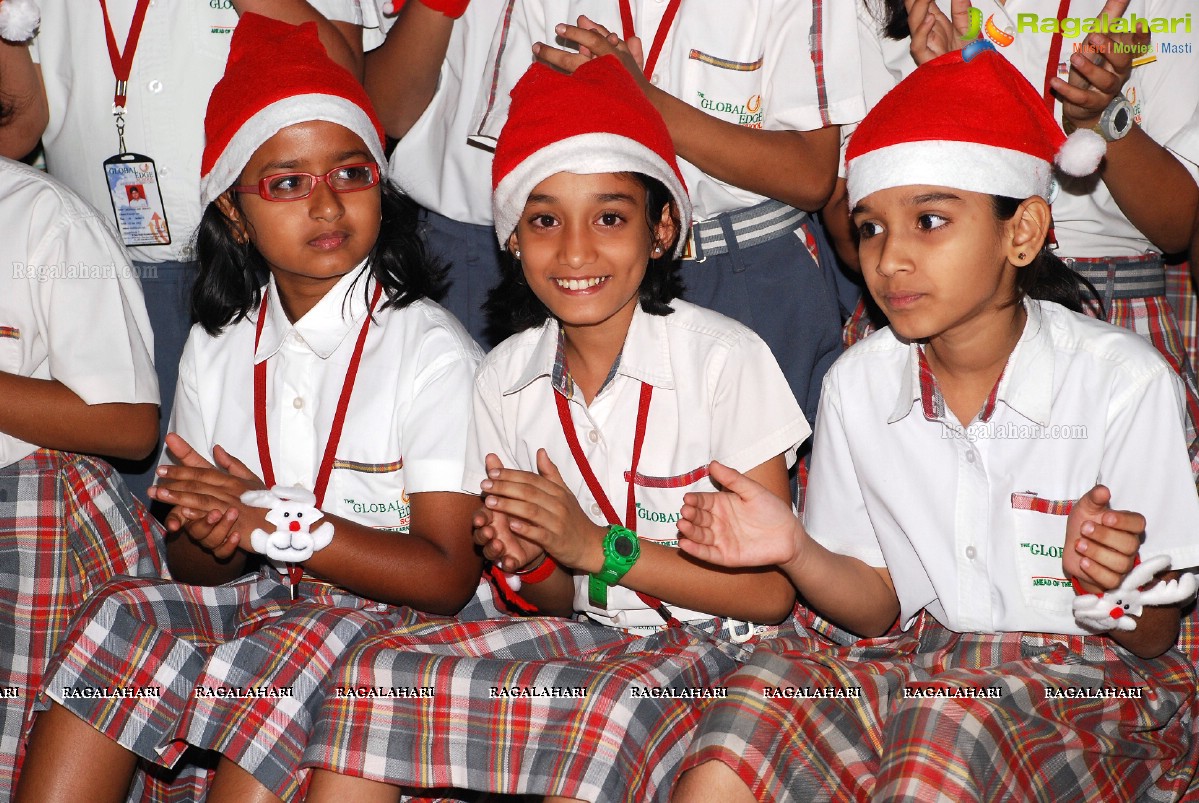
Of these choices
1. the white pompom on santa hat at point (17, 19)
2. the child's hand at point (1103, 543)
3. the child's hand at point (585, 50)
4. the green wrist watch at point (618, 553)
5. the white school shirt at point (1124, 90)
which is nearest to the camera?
the child's hand at point (1103, 543)

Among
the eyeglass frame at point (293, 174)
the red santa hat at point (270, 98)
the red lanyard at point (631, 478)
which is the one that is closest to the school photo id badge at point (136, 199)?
the red santa hat at point (270, 98)

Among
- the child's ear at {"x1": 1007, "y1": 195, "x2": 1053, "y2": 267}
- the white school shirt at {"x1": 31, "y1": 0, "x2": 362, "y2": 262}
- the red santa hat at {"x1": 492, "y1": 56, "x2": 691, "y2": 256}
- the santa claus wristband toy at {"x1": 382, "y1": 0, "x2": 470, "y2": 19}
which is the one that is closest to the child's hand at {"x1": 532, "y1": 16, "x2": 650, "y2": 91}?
the red santa hat at {"x1": 492, "y1": 56, "x2": 691, "y2": 256}

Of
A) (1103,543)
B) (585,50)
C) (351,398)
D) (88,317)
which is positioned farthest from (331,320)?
(1103,543)

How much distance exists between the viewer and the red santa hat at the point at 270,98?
263cm

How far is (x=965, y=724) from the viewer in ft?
6.42

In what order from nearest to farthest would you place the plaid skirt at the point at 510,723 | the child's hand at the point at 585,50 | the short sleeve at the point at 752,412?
the plaid skirt at the point at 510,723, the short sleeve at the point at 752,412, the child's hand at the point at 585,50

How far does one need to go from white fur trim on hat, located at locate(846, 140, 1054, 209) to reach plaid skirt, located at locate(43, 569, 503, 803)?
117cm

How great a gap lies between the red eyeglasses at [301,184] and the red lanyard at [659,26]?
65cm

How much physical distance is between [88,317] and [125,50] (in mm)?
670

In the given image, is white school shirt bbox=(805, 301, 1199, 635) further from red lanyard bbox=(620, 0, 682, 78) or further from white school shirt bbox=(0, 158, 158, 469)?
white school shirt bbox=(0, 158, 158, 469)

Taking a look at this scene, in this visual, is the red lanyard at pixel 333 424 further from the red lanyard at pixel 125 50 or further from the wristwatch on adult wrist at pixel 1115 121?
the wristwatch on adult wrist at pixel 1115 121

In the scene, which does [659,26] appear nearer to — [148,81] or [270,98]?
[270,98]

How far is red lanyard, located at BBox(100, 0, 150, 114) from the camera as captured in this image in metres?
2.97

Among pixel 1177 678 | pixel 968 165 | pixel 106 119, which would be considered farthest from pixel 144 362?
pixel 1177 678
